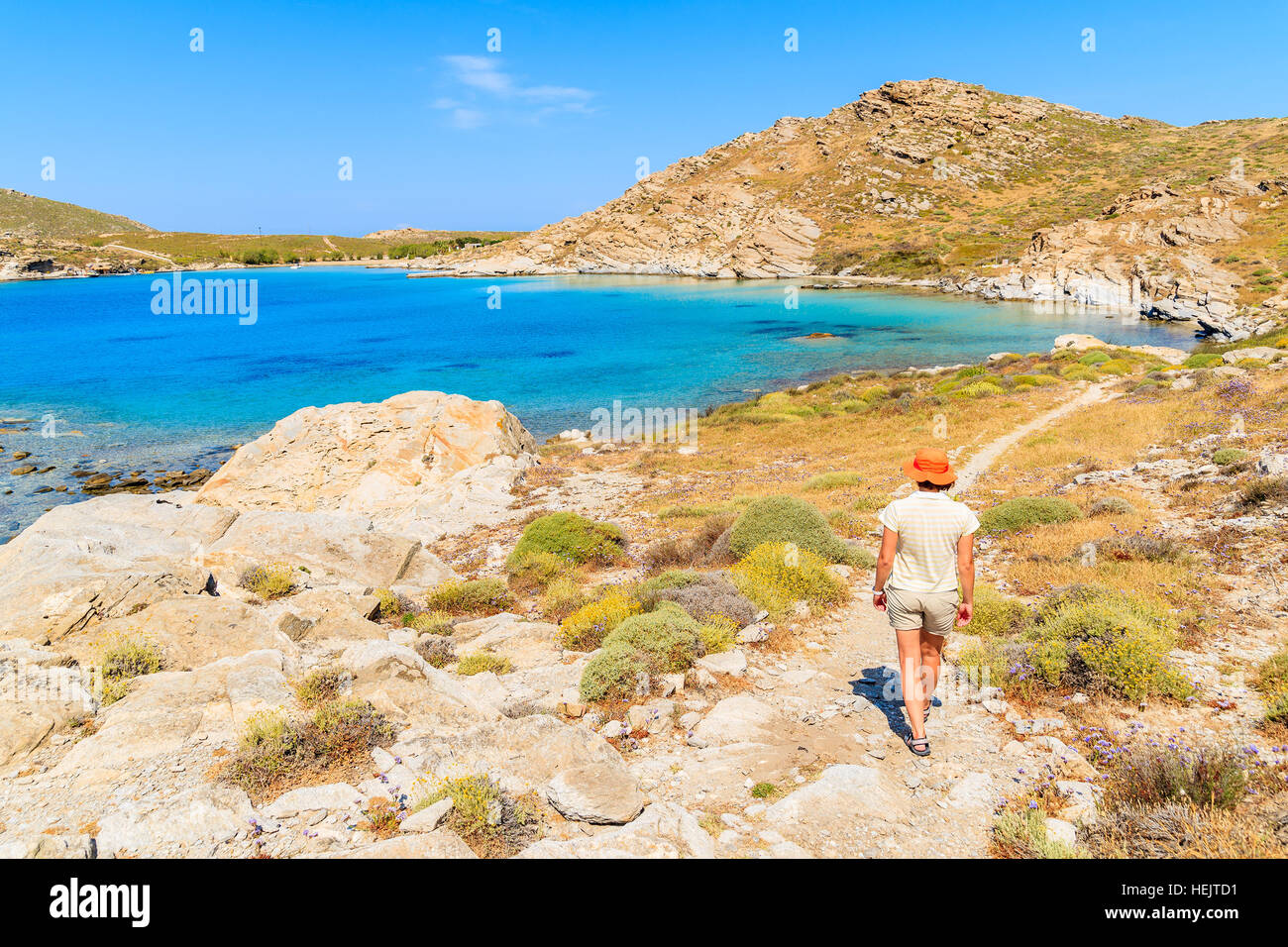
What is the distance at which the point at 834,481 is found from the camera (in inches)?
736

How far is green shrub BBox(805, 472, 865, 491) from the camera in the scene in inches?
730

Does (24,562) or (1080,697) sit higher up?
(24,562)

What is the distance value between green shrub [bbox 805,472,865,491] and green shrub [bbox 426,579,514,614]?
1036 centimetres

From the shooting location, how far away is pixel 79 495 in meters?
25.6

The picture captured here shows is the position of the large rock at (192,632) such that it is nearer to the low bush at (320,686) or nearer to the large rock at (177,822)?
the low bush at (320,686)

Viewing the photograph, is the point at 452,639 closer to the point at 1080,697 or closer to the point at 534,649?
the point at 534,649

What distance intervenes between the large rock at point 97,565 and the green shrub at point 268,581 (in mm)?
744

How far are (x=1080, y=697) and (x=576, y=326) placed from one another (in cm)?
8023

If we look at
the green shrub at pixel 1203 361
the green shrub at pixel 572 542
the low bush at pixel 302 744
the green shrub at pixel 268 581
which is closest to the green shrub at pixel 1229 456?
the green shrub at pixel 572 542

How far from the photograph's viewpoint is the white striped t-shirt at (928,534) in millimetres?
5715

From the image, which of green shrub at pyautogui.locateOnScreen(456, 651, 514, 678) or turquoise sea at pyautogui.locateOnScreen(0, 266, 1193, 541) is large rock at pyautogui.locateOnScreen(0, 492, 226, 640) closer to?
green shrub at pyautogui.locateOnScreen(456, 651, 514, 678)

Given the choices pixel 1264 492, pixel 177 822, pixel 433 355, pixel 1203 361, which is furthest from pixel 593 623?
pixel 433 355
